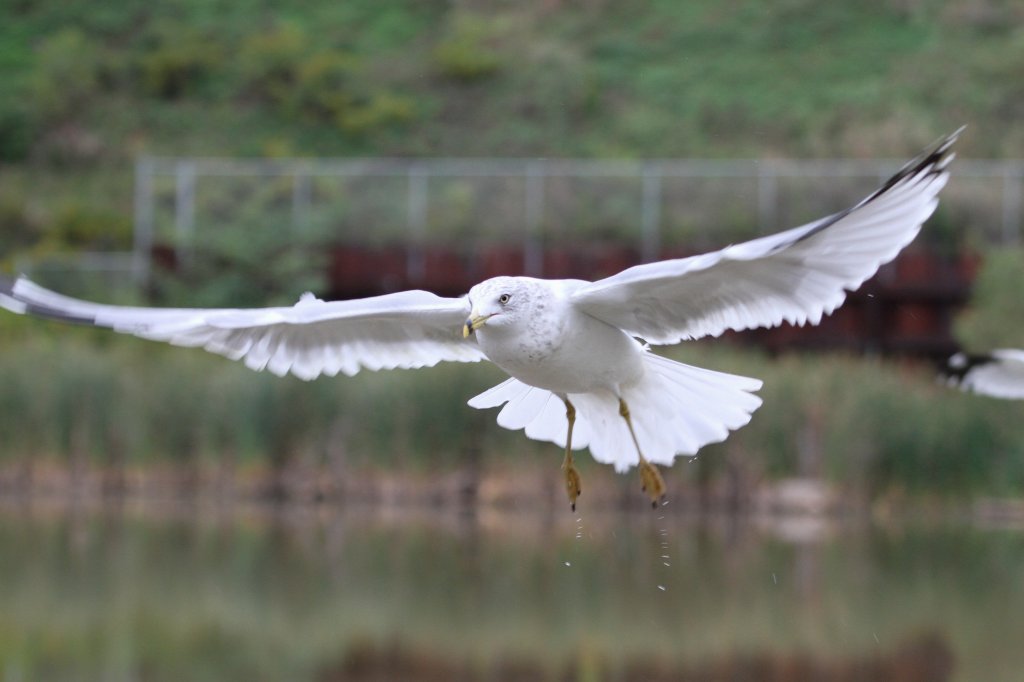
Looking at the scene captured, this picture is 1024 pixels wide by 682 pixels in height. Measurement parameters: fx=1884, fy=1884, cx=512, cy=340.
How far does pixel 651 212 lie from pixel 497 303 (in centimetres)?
1707

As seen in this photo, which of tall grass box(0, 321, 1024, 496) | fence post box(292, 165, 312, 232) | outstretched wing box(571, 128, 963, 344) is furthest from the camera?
fence post box(292, 165, 312, 232)

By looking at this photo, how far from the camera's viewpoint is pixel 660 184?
24.9m

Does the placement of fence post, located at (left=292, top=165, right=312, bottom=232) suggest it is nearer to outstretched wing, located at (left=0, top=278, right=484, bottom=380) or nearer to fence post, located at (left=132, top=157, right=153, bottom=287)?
fence post, located at (left=132, top=157, right=153, bottom=287)

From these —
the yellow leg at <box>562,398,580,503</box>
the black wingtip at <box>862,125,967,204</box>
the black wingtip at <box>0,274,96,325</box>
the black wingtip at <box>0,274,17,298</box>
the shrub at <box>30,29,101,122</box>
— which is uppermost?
the shrub at <box>30,29,101,122</box>

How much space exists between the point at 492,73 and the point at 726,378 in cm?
2551

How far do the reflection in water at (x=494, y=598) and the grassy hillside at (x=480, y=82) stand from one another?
47.2 feet

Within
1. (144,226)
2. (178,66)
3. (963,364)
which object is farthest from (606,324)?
(178,66)

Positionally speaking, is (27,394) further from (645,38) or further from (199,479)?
(645,38)

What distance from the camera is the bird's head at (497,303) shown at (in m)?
7.86

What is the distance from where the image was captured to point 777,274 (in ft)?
25.5

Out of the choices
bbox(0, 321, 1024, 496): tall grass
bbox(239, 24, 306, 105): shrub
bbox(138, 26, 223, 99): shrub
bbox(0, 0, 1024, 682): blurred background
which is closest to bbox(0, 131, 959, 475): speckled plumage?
bbox(0, 0, 1024, 682): blurred background

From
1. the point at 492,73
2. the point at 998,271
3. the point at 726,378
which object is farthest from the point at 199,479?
the point at 492,73

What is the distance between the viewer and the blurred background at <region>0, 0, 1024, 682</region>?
1288 centimetres

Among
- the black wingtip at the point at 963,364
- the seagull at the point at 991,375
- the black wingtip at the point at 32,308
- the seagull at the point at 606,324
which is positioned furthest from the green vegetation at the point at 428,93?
the black wingtip at the point at 32,308
